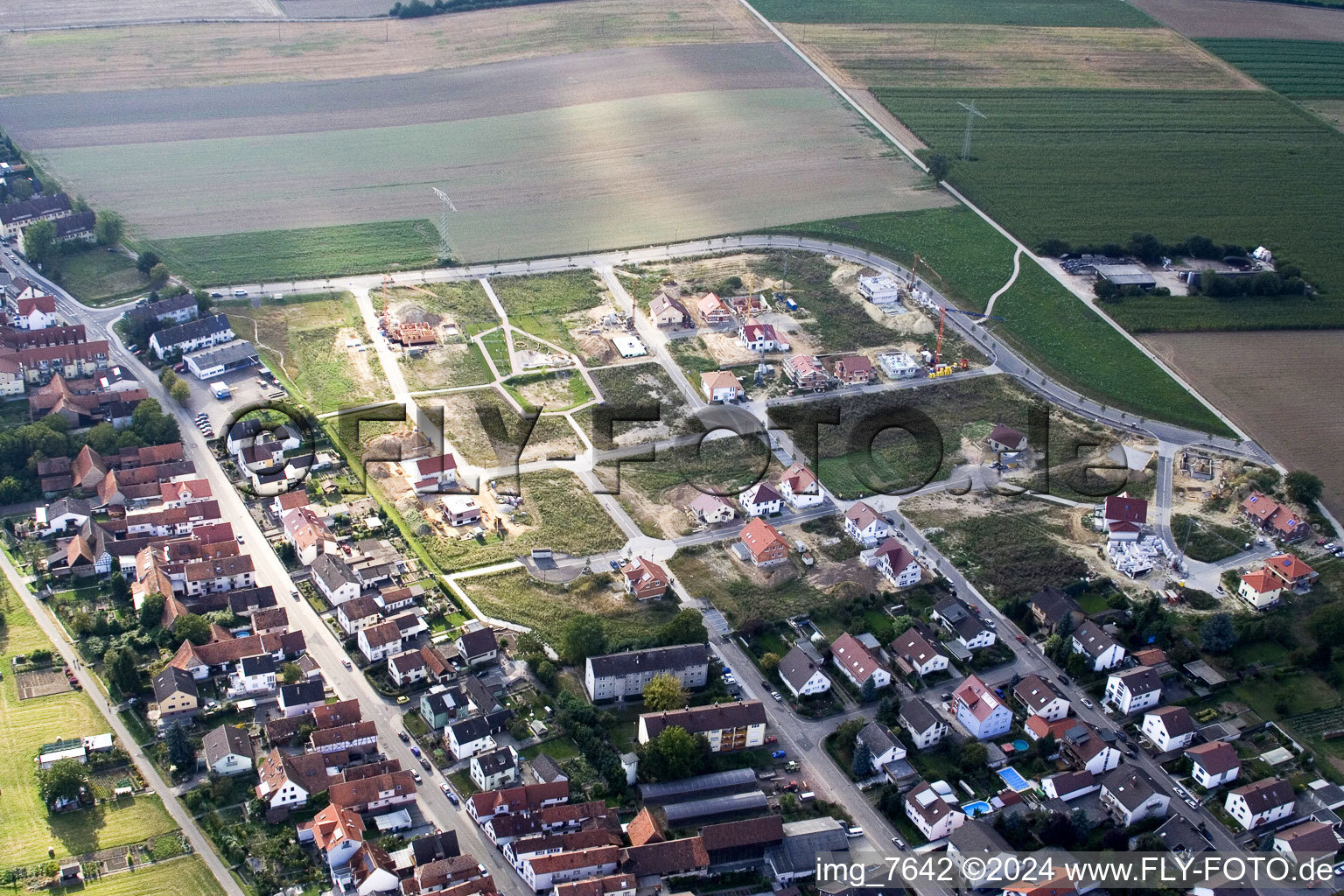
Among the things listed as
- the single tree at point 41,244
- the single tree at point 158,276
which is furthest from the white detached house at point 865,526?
the single tree at point 41,244

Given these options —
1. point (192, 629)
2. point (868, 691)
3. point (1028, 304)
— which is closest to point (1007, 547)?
point (868, 691)

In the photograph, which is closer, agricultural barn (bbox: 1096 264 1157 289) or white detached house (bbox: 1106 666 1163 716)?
white detached house (bbox: 1106 666 1163 716)

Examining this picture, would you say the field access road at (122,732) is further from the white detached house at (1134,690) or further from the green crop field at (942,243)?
the green crop field at (942,243)

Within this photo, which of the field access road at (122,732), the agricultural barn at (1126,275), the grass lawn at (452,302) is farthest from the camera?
the agricultural barn at (1126,275)

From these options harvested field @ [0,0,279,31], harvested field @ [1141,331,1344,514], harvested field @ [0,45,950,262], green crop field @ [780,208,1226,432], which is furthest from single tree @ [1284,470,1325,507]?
harvested field @ [0,0,279,31]

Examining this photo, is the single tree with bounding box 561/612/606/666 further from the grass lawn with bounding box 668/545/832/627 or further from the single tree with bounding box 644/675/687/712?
the grass lawn with bounding box 668/545/832/627
